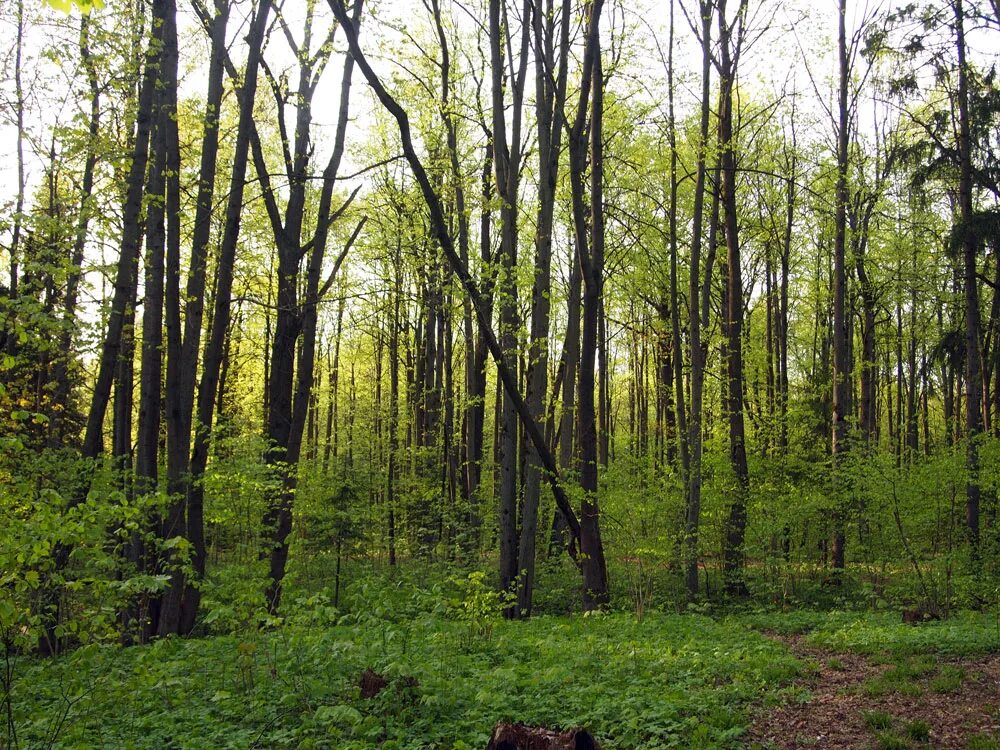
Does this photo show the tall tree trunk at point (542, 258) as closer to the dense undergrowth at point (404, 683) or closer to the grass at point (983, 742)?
the dense undergrowth at point (404, 683)

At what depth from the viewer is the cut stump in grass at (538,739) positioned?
13.8 ft

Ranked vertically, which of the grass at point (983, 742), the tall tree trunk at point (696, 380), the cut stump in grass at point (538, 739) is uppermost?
the tall tree trunk at point (696, 380)

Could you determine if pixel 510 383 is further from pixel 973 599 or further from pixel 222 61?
pixel 973 599

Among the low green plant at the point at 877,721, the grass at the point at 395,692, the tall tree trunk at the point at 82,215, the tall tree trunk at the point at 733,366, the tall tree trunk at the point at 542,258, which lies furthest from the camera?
the tall tree trunk at the point at 733,366

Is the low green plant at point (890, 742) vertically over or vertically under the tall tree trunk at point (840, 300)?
under

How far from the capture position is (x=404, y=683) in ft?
18.5

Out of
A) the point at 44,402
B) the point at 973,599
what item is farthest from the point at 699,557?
the point at 44,402

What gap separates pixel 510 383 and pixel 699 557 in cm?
655

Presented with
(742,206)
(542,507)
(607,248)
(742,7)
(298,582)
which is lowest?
(298,582)

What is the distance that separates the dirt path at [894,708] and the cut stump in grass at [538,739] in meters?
1.50

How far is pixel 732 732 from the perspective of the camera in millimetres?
5039

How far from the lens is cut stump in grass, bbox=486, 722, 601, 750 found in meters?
4.20

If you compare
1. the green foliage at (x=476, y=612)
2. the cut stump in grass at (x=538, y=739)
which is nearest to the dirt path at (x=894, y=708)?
the cut stump in grass at (x=538, y=739)

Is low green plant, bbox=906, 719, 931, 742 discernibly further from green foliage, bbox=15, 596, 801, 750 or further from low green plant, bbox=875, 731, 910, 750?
green foliage, bbox=15, 596, 801, 750
